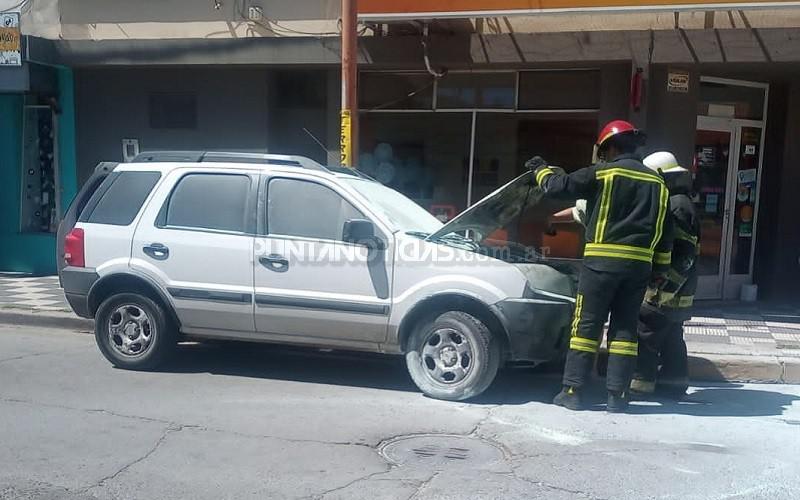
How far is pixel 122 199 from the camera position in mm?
6844

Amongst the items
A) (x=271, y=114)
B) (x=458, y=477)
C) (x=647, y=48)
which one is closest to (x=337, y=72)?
(x=271, y=114)

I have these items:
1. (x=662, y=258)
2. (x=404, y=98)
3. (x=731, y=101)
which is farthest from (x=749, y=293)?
(x=404, y=98)

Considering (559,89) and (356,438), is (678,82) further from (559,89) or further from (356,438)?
(356,438)

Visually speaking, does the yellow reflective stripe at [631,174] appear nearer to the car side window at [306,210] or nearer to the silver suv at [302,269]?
Answer: the silver suv at [302,269]

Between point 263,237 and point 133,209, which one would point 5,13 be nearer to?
point 133,209

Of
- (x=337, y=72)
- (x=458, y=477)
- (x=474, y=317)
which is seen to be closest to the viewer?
(x=458, y=477)

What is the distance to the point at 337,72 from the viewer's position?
35.1 feet

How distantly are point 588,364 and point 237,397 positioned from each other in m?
2.74

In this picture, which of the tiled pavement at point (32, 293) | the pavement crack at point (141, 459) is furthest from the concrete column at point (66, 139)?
the pavement crack at point (141, 459)

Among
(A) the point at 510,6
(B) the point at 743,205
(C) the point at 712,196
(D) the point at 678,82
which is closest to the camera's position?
(A) the point at 510,6

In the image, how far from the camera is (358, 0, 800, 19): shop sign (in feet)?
25.9

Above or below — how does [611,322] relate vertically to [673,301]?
below

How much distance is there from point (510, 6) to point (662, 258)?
386 centimetres

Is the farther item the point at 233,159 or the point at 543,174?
the point at 233,159
